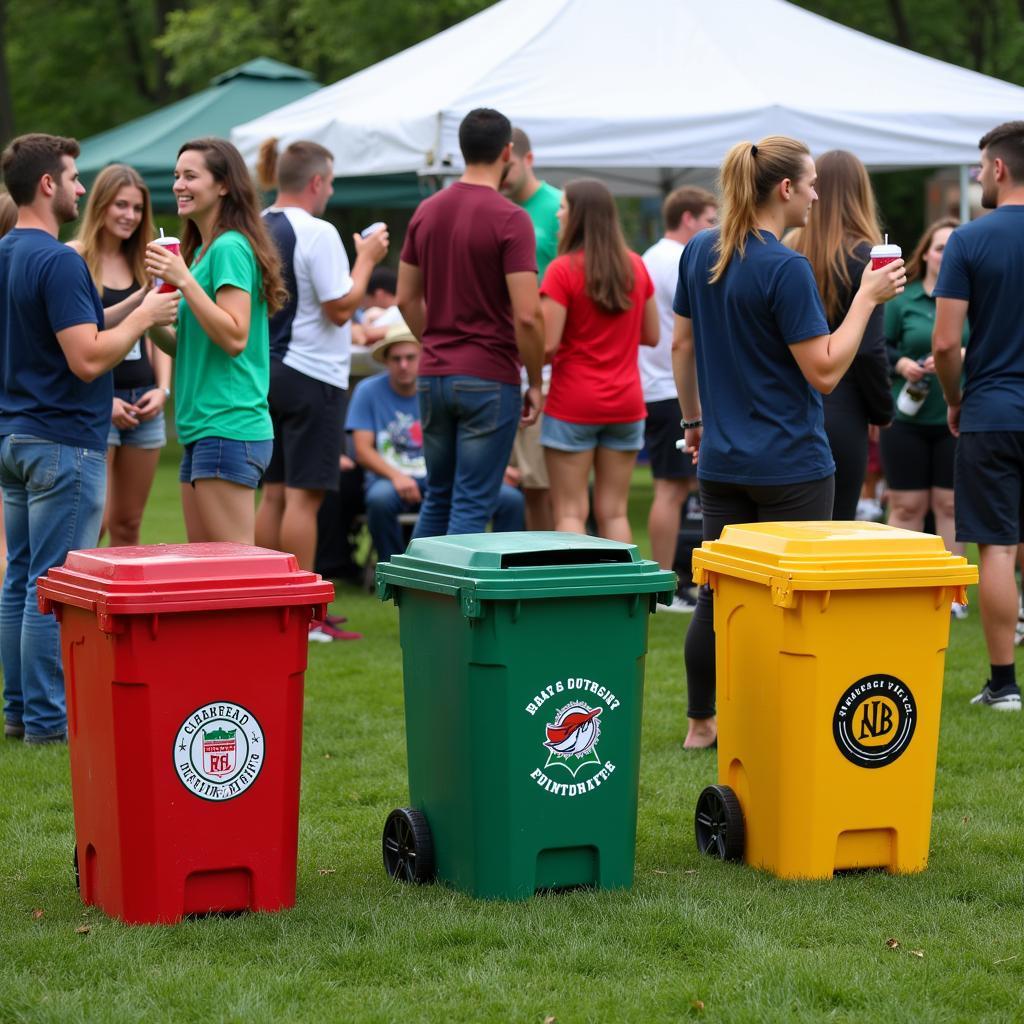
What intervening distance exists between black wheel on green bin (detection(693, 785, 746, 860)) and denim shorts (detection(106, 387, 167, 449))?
3.42m

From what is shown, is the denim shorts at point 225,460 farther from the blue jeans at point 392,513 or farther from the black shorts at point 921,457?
the black shorts at point 921,457

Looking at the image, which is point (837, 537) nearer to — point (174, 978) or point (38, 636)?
point (174, 978)

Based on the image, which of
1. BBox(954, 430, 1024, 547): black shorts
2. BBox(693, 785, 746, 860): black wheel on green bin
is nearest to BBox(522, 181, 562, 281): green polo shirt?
BBox(954, 430, 1024, 547): black shorts

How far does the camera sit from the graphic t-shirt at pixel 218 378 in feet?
19.5

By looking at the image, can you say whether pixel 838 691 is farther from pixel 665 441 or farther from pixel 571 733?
pixel 665 441

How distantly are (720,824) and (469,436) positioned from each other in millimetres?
2976

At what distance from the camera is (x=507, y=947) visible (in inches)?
150

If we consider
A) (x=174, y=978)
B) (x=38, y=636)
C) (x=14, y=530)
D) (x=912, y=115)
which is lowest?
(x=174, y=978)

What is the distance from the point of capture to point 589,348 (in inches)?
310

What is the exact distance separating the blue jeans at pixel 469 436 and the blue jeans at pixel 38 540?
175 centimetres

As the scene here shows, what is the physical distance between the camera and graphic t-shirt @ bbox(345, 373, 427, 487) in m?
9.58

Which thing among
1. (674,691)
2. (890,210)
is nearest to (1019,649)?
(674,691)

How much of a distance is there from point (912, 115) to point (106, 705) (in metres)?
8.63

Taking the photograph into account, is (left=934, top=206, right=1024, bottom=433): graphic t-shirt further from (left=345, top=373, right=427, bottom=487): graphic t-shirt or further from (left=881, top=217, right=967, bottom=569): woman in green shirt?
(left=345, top=373, right=427, bottom=487): graphic t-shirt
